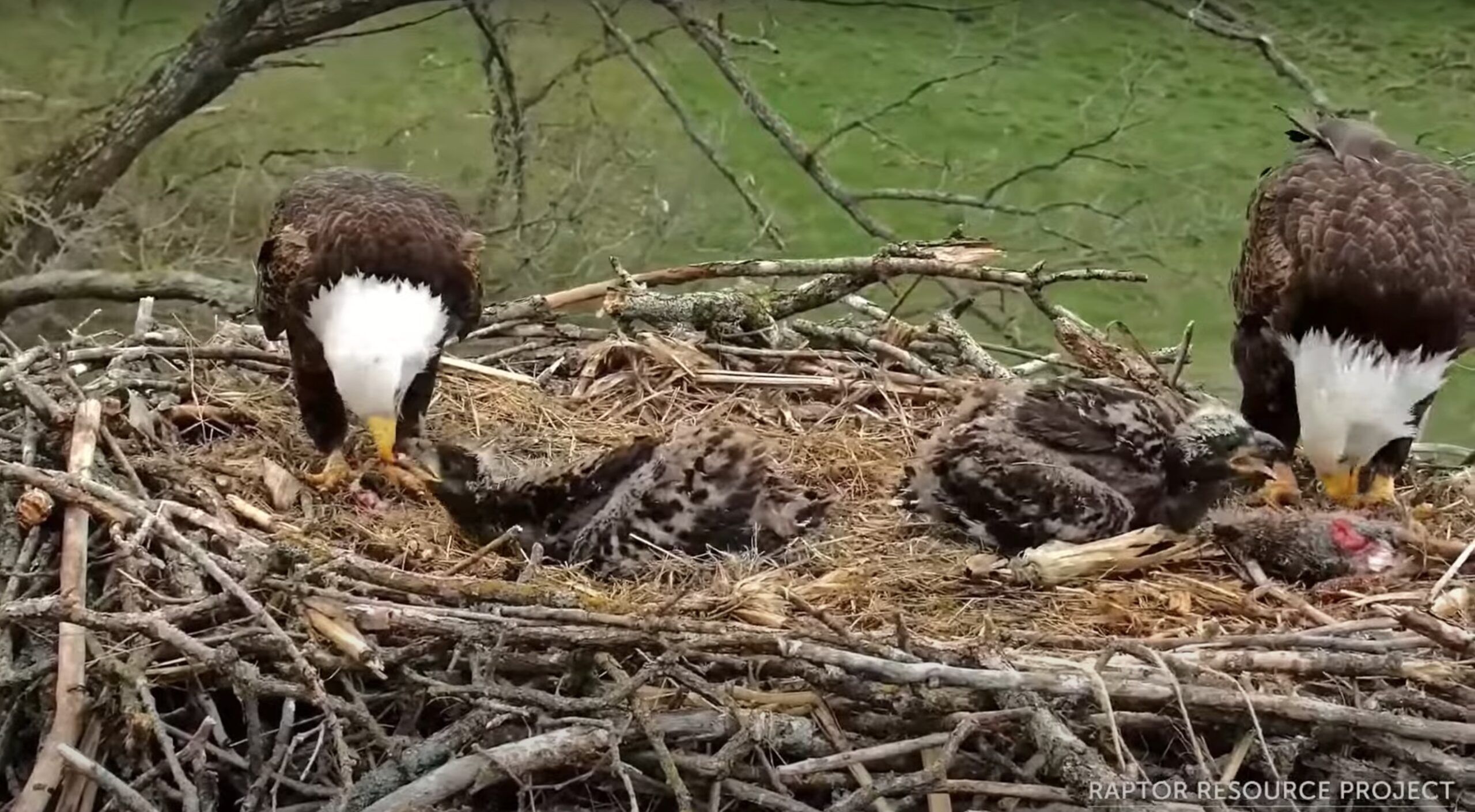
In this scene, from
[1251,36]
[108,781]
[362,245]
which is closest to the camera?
[108,781]

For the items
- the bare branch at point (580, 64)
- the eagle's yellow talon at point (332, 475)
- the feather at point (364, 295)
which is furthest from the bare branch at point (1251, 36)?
the eagle's yellow talon at point (332, 475)

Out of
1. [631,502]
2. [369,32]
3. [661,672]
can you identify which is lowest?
[631,502]

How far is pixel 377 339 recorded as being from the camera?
104 inches

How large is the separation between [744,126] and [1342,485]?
248cm

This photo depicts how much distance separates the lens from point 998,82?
4473mm

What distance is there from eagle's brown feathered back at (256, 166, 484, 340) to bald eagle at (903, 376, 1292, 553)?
994 mm

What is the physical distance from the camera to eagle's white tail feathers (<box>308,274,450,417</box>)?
262cm

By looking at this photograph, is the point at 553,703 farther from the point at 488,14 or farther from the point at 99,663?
the point at 488,14

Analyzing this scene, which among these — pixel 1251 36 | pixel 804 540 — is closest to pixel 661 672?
pixel 804 540

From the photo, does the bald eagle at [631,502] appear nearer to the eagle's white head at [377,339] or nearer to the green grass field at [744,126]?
the eagle's white head at [377,339]

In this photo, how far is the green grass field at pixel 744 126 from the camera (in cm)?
428

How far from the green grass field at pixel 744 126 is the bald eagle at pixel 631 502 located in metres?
1.84

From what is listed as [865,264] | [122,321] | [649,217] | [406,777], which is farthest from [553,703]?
[122,321]

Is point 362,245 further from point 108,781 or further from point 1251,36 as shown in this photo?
point 1251,36
